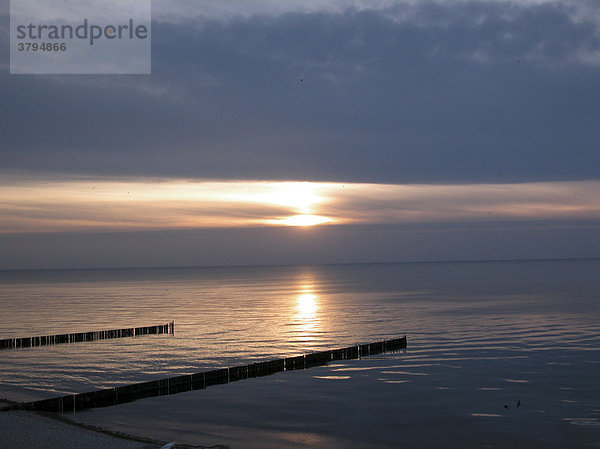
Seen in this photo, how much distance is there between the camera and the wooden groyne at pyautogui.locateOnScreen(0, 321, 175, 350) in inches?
2165

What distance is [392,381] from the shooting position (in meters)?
39.8

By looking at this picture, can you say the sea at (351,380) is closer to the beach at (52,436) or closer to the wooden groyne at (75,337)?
the wooden groyne at (75,337)

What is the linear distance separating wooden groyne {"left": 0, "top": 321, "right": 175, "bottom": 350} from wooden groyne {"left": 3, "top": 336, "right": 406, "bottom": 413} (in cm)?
2327

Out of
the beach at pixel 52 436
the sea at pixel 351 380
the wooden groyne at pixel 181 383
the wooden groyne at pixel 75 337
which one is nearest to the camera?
the beach at pixel 52 436

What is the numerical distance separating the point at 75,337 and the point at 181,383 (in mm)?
25274

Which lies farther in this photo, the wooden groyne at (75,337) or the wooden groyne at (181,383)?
the wooden groyne at (75,337)

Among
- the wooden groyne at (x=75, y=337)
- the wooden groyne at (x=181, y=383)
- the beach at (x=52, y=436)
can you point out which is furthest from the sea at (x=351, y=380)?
the beach at (x=52, y=436)

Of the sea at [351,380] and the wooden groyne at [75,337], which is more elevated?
the wooden groyne at [75,337]

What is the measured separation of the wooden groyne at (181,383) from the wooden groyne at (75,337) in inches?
916

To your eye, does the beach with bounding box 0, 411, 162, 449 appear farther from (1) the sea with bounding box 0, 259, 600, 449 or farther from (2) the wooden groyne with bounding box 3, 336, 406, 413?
(2) the wooden groyne with bounding box 3, 336, 406, 413

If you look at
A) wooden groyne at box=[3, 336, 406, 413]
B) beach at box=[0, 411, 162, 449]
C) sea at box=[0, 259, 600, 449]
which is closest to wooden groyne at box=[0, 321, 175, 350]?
sea at box=[0, 259, 600, 449]

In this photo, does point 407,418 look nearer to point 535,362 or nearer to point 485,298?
point 535,362

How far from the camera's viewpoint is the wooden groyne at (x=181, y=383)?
31.4m

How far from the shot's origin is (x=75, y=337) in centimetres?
5809
